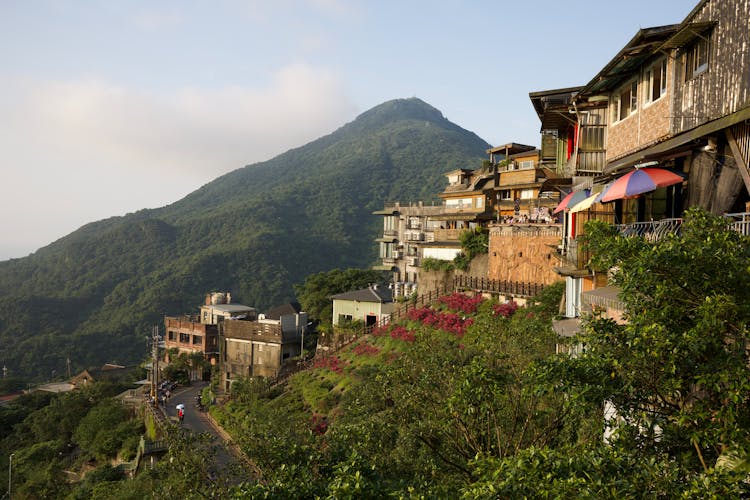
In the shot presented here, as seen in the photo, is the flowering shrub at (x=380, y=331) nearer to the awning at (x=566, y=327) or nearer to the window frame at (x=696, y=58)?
the awning at (x=566, y=327)

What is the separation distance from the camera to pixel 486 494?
16.5ft

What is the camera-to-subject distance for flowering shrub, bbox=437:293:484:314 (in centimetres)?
3167

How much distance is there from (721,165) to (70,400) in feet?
173

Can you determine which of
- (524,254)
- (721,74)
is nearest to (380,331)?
(524,254)

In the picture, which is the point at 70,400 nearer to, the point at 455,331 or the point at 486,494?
the point at 455,331

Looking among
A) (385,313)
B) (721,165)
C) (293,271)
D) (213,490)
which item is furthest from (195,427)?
(293,271)

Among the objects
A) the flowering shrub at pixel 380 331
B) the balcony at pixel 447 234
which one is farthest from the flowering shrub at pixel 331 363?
the balcony at pixel 447 234

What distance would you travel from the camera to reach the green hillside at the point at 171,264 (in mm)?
86688

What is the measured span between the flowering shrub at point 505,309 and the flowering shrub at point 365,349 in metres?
8.47

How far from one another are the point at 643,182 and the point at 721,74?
2.47 m

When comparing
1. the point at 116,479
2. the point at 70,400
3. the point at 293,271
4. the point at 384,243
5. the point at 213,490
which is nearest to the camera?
the point at 213,490

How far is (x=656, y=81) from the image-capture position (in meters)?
13.1

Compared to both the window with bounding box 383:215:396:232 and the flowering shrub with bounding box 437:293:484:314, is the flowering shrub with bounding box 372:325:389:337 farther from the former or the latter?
the window with bounding box 383:215:396:232

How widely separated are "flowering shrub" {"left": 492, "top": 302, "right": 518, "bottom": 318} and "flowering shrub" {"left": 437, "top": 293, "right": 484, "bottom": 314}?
6.82ft
